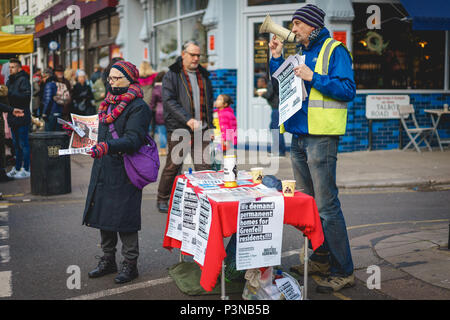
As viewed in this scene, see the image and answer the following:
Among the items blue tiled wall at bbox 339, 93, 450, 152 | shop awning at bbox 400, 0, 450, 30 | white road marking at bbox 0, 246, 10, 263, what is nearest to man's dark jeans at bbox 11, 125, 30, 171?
Answer: white road marking at bbox 0, 246, 10, 263

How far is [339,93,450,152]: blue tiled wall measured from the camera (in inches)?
503

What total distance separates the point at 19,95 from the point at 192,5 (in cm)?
633

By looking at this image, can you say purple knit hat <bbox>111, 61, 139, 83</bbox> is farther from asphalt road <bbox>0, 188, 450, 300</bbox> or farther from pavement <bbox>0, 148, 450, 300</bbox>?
pavement <bbox>0, 148, 450, 300</bbox>

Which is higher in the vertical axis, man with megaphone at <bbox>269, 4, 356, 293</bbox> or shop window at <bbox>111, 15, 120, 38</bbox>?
shop window at <bbox>111, 15, 120, 38</bbox>

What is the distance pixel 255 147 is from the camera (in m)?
13.4

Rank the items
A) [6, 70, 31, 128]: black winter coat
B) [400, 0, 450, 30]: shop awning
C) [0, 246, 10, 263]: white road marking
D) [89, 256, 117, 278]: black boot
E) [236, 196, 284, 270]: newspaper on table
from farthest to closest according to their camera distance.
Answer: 1. [400, 0, 450, 30]: shop awning
2. [6, 70, 31, 128]: black winter coat
3. [0, 246, 10, 263]: white road marking
4. [89, 256, 117, 278]: black boot
5. [236, 196, 284, 270]: newspaper on table

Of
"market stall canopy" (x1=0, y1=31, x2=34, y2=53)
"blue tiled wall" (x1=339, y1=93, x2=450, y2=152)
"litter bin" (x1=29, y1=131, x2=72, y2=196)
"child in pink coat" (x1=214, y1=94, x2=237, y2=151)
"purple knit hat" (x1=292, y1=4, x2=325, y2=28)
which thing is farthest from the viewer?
"blue tiled wall" (x1=339, y1=93, x2=450, y2=152)

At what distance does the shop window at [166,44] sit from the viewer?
1605cm

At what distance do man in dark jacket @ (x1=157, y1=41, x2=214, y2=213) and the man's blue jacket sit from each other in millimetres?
2614

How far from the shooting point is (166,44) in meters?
16.5

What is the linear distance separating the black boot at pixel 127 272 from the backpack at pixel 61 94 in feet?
25.9

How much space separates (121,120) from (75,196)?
13.9 feet
